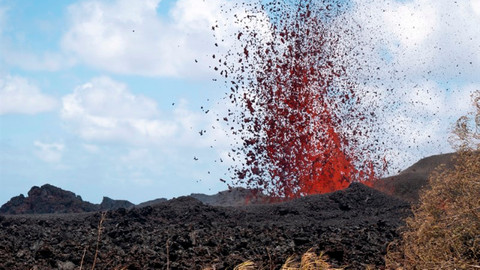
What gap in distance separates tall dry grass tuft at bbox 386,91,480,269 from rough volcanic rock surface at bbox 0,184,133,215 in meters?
15.1

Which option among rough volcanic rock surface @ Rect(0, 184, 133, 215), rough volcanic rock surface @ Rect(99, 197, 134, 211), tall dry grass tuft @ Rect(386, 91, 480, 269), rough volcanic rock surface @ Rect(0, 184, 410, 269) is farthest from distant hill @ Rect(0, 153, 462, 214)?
tall dry grass tuft @ Rect(386, 91, 480, 269)

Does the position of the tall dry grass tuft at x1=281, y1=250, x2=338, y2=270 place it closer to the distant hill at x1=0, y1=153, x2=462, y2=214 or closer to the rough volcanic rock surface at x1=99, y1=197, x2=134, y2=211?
the distant hill at x1=0, y1=153, x2=462, y2=214

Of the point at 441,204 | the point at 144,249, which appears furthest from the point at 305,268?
the point at 144,249

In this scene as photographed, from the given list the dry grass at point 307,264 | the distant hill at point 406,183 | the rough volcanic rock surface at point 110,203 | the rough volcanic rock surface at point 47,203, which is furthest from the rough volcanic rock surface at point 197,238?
the rough volcanic rock surface at point 110,203

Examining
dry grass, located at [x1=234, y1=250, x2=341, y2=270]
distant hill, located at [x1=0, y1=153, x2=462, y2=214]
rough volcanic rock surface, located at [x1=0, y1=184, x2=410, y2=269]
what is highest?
distant hill, located at [x1=0, y1=153, x2=462, y2=214]

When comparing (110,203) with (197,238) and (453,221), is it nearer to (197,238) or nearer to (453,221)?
(197,238)

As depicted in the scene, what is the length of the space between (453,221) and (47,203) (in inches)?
655

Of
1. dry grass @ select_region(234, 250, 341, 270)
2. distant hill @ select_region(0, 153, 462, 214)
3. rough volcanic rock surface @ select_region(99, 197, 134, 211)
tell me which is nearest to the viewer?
dry grass @ select_region(234, 250, 341, 270)

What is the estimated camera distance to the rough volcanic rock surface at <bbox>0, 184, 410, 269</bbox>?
285 inches

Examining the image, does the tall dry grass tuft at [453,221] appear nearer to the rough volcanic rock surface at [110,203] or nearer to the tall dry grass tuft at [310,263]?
the tall dry grass tuft at [310,263]

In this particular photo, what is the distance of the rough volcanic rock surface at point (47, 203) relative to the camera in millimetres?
19406

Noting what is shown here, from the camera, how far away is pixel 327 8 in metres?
17.6

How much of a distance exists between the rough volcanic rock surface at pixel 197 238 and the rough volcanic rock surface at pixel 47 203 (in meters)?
5.98

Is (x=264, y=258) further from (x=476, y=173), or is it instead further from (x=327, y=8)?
(x=327, y=8)
